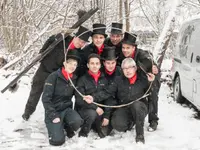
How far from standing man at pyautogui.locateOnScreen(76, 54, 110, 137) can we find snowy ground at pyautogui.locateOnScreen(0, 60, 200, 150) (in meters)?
0.21

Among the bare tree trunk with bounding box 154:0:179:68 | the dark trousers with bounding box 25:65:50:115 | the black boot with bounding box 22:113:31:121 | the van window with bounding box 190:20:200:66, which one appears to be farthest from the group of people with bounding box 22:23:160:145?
the bare tree trunk with bounding box 154:0:179:68

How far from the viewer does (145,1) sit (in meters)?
16.9

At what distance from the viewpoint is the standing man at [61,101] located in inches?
201

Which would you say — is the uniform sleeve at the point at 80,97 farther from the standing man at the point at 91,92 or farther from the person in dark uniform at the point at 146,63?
the person in dark uniform at the point at 146,63

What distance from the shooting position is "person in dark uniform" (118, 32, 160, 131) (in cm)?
556

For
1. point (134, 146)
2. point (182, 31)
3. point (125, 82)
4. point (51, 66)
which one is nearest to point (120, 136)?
point (134, 146)

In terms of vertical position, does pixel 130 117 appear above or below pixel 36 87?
below

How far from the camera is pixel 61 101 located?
5355 mm

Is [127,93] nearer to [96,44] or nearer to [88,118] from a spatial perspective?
[88,118]

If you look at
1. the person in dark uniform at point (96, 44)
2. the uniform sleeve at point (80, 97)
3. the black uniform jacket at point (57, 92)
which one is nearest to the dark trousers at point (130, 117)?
the uniform sleeve at point (80, 97)

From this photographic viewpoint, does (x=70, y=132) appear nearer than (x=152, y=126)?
Yes

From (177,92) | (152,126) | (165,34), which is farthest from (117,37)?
(165,34)

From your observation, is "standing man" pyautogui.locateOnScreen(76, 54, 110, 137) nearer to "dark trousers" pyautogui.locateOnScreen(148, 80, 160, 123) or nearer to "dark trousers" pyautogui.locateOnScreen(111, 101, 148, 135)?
"dark trousers" pyautogui.locateOnScreen(111, 101, 148, 135)

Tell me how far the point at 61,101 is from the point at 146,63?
1.49m
